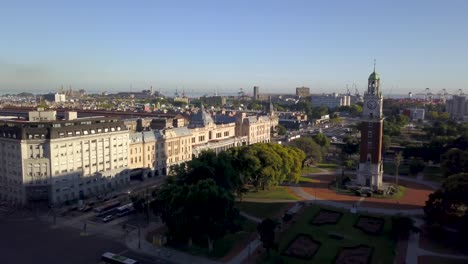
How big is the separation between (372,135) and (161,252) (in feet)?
165

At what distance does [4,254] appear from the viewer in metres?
47.2

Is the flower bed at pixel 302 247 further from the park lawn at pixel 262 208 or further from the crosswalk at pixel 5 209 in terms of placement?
the crosswalk at pixel 5 209

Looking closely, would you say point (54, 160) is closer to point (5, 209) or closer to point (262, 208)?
point (5, 209)

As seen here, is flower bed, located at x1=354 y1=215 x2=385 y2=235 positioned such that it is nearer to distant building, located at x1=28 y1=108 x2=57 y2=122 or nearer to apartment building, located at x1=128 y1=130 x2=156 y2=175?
apartment building, located at x1=128 y1=130 x2=156 y2=175

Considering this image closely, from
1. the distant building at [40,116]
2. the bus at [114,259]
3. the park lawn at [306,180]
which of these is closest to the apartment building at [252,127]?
the park lawn at [306,180]

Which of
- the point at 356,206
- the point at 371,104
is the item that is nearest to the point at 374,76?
the point at 371,104

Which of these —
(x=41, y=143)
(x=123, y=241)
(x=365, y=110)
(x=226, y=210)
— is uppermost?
(x=365, y=110)

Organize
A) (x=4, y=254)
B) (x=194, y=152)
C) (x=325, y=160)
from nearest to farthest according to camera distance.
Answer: (x=4, y=254) < (x=194, y=152) < (x=325, y=160)

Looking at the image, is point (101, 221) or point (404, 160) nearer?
point (101, 221)

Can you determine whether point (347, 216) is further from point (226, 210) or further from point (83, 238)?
point (83, 238)

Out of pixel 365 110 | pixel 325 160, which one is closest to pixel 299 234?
pixel 365 110

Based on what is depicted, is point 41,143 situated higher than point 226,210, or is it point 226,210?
point 41,143

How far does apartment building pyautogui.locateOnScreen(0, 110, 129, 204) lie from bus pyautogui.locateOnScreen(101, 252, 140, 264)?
27191mm

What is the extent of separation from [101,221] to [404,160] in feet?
277
